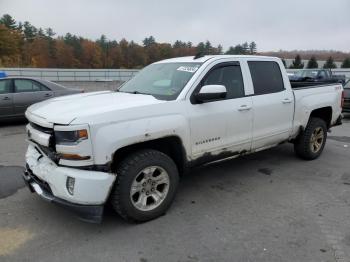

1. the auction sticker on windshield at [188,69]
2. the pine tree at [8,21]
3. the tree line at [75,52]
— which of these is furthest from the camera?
the pine tree at [8,21]

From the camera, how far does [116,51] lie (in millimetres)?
85438

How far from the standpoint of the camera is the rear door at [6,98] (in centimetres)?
933

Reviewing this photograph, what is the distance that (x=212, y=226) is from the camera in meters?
3.73

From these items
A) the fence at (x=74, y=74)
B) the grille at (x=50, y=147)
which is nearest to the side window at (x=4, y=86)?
the grille at (x=50, y=147)

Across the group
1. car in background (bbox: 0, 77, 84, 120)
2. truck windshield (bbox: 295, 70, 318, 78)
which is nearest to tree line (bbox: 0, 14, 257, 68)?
truck windshield (bbox: 295, 70, 318, 78)

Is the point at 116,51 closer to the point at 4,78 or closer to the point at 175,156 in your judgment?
the point at 4,78

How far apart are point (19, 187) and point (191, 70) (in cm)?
291

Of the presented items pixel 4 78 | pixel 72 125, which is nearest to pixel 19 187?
pixel 72 125

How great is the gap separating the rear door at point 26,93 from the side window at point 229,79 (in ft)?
22.7

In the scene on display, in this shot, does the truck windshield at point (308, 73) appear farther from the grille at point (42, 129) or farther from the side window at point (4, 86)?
the grille at point (42, 129)

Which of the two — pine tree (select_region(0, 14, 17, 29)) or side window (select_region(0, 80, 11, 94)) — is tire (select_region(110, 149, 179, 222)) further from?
pine tree (select_region(0, 14, 17, 29))

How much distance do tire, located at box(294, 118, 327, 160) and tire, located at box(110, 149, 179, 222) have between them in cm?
294

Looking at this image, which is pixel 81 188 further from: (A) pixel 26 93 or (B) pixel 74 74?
(B) pixel 74 74

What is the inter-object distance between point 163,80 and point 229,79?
90cm
